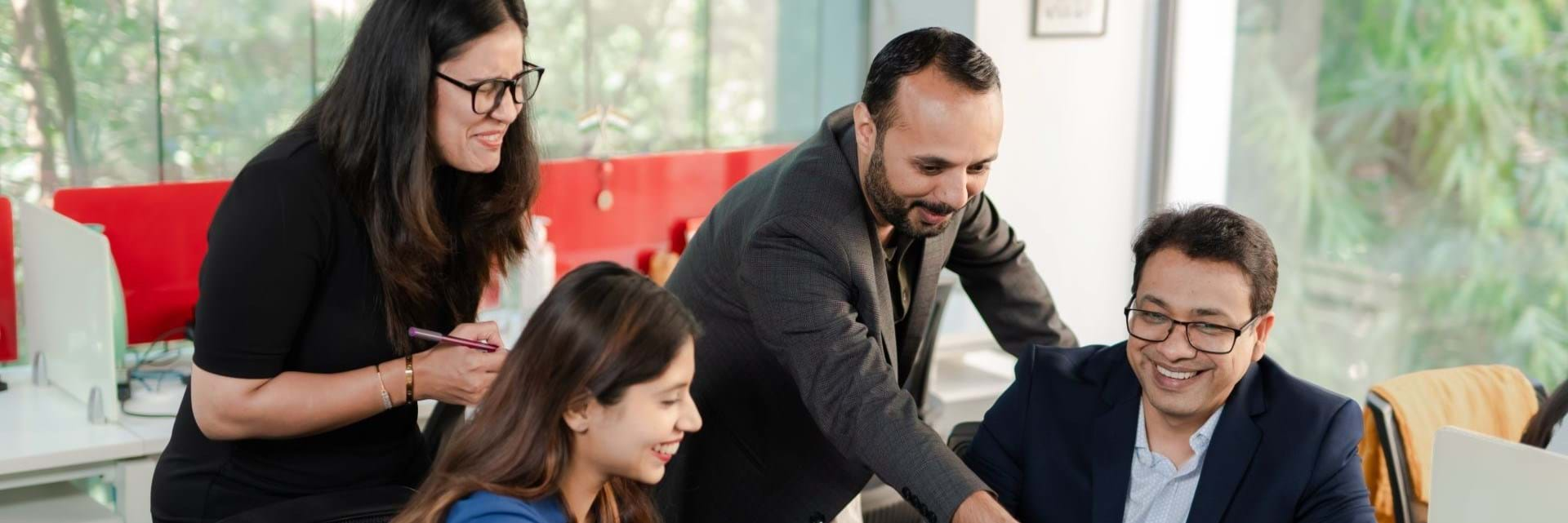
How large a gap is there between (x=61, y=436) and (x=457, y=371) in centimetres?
120

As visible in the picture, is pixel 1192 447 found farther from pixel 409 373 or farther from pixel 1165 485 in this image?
pixel 409 373

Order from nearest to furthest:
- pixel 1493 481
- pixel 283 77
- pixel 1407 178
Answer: pixel 1493 481 < pixel 283 77 < pixel 1407 178

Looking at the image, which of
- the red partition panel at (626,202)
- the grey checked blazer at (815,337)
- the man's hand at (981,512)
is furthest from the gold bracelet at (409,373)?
the red partition panel at (626,202)

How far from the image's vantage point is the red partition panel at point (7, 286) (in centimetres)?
305

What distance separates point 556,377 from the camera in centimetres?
156

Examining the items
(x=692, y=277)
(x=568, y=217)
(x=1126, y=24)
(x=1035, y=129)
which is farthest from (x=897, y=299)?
(x=1126, y=24)

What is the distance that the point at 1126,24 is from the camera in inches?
175

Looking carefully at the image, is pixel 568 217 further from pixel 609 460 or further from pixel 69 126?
pixel 609 460

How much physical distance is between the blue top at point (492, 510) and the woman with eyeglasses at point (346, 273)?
1.13 feet

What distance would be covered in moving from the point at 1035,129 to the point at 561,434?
9.69 ft

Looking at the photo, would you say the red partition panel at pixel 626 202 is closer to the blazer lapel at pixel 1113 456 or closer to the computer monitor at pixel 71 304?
the computer monitor at pixel 71 304

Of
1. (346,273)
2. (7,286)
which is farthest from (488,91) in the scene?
(7,286)

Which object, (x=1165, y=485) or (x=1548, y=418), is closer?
(x=1165, y=485)

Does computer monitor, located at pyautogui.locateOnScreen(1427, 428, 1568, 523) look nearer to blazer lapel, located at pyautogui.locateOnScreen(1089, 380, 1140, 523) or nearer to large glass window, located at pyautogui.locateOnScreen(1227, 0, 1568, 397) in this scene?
blazer lapel, located at pyautogui.locateOnScreen(1089, 380, 1140, 523)
